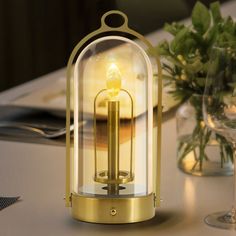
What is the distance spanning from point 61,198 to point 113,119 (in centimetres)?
18

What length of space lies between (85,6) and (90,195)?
210 centimetres

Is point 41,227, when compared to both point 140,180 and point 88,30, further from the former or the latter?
point 88,30

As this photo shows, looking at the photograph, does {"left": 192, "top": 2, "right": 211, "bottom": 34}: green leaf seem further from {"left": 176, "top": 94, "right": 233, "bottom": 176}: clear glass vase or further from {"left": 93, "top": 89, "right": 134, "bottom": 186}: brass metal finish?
{"left": 93, "top": 89, "right": 134, "bottom": 186}: brass metal finish

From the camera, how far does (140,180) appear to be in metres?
1.13

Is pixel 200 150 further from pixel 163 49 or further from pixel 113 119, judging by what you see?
pixel 113 119

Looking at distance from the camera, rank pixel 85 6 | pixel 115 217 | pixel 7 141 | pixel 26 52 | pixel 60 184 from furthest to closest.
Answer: pixel 85 6
pixel 26 52
pixel 7 141
pixel 60 184
pixel 115 217

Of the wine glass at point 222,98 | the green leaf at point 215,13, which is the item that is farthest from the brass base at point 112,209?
the green leaf at point 215,13

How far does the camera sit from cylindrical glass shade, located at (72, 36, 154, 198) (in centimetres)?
112

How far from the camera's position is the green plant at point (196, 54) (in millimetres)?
1324

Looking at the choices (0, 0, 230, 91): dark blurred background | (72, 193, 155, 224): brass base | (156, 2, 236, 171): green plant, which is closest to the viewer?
(72, 193, 155, 224): brass base

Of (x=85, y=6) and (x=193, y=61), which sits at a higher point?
(x=85, y=6)

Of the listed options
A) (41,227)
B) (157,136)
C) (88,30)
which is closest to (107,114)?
(157,136)

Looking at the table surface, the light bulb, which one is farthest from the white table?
the light bulb

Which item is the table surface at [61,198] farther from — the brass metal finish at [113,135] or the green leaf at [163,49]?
the green leaf at [163,49]
